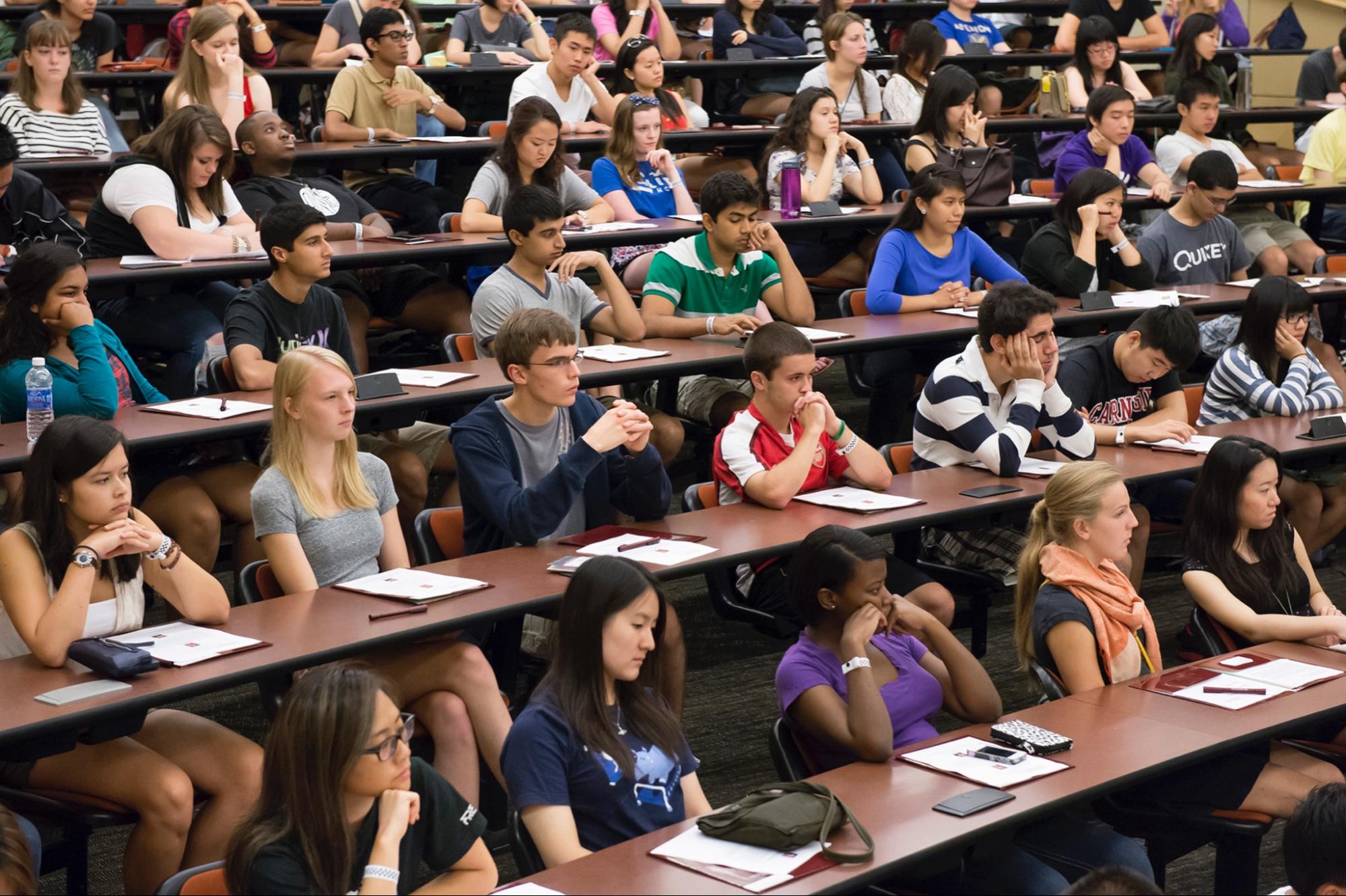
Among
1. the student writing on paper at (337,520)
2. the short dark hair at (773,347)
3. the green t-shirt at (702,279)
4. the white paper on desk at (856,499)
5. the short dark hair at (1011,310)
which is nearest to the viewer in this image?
the student writing on paper at (337,520)

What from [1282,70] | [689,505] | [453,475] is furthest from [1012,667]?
[1282,70]

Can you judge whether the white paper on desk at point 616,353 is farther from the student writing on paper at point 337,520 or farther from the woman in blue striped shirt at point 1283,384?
the woman in blue striped shirt at point 1283,384

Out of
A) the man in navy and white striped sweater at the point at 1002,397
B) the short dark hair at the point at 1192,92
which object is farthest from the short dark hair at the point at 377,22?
the short dark hair at the point at 1192,92

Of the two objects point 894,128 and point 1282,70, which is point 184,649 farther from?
point 1282,70

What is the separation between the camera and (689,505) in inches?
171

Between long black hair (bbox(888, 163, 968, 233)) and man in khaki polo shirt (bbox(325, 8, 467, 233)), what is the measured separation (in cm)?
199

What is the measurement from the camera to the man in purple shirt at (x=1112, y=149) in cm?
709

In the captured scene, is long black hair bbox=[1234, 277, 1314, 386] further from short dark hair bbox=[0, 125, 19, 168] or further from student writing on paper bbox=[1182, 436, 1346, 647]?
short dark hair bbox=[0, 125, 19, 168]

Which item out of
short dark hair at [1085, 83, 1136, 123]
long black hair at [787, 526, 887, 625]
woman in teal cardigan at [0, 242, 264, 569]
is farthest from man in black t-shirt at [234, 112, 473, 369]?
short dark hair at [1085, 83, 1136, 123]

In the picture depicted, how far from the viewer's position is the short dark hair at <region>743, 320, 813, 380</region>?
4.10 meters

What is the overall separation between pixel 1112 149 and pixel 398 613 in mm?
5007

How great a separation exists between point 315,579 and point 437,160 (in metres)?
3.65

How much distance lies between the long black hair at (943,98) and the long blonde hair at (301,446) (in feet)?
13.2

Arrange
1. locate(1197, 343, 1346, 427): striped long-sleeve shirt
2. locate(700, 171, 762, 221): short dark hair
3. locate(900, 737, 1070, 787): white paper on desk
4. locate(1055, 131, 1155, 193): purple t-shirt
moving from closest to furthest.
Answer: locate(900, 737, 1070, 787): white paper on desk
locate(1197, 343, 1346, 427): striped long-sleeve shirt
locate(700, 171, 762, 221): short dark hair
locate(1055, 131, 1155, 193): purple t-shirt
